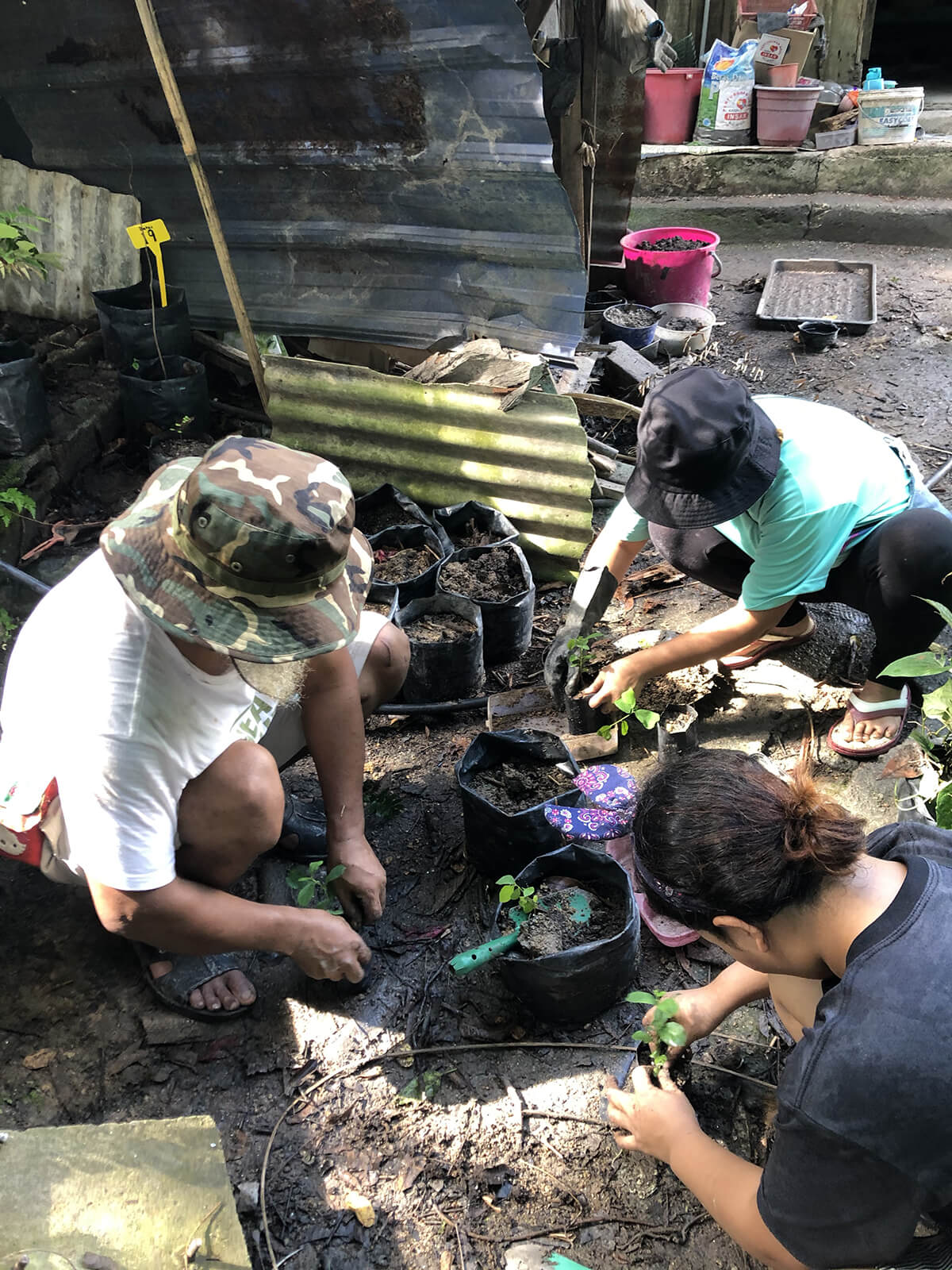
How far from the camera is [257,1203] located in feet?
6.24

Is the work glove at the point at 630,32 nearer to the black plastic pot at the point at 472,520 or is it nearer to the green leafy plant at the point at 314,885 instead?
the black plastic pot at the point at 472,520

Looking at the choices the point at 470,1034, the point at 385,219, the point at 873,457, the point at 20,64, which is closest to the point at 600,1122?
the point at 470,1034

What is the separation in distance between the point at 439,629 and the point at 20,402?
2154mm

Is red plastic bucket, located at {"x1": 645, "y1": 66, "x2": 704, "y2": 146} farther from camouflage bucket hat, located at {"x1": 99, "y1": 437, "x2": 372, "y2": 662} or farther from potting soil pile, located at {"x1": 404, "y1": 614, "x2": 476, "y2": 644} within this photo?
camouflage bucket hat, located at {"x1": 99, "y1": 437, "x2": 372, "y2": 662}

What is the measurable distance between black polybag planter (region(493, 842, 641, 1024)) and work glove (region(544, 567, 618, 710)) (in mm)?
778

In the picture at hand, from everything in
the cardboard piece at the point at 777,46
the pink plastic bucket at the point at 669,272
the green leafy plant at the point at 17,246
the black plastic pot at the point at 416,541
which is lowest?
the black plastic pot at the point at 416,541

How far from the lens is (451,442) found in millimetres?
3756

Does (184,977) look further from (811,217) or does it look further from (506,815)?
(811,217)

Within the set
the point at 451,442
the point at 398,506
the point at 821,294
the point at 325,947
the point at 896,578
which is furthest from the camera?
the point at 821,294

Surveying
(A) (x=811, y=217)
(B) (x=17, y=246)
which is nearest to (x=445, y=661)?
(B) (x=17, y=246)

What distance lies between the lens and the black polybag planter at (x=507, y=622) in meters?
3.28

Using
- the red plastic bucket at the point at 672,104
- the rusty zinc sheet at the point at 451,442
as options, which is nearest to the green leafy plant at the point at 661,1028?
the rusty zinc sheet at the point at 451,442

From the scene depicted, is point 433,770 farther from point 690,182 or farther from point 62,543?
point 690,182

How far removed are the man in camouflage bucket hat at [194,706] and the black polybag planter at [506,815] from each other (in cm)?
33
